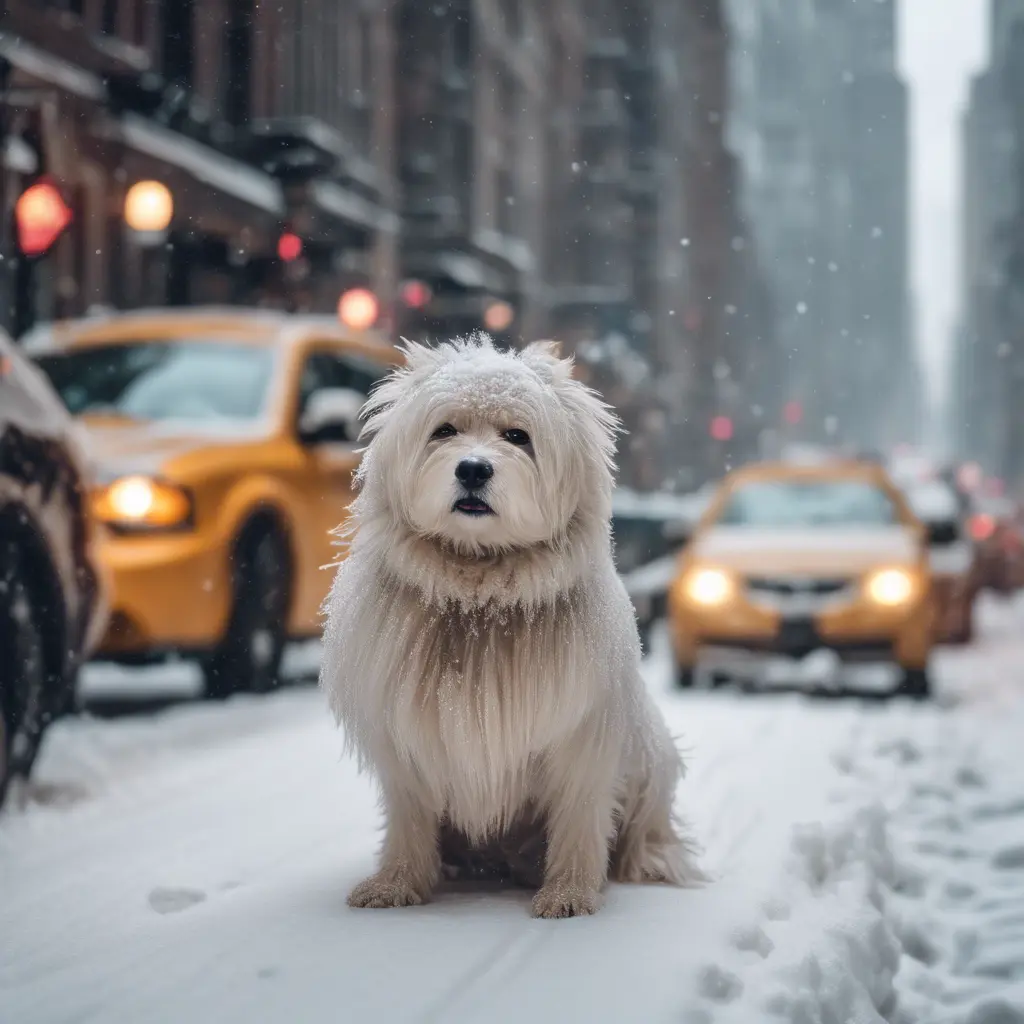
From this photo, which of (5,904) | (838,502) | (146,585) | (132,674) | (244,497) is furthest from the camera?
(838,502)

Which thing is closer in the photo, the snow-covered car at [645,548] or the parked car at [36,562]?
the parked car at [36,562]

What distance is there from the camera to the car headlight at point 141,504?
8695mm

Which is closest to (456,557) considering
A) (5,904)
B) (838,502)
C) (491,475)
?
(491,475)

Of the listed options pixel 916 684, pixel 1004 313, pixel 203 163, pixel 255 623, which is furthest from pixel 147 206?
pixel 1004 313

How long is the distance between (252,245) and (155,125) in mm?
3503

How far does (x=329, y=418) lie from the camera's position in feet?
31.7

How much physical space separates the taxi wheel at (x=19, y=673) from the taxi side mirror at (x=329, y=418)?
3.68 m

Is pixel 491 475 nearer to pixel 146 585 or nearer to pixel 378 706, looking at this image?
pixel 378 706

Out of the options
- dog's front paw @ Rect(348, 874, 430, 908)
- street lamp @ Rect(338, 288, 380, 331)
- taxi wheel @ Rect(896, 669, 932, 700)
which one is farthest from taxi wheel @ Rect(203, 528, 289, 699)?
street lamp @ Rect(338, 288, 380, 331)

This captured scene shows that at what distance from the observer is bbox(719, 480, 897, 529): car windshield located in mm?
12188

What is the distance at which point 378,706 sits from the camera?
4.15m

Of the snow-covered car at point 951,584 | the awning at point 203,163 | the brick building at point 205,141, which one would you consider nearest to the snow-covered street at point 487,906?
the brick building at point 205,141

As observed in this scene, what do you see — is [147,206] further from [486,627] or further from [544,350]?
[486,627]

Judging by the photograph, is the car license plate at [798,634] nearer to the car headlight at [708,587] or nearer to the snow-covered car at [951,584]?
the car headlight at [708,587]
